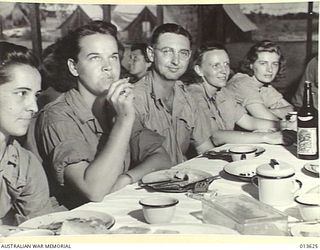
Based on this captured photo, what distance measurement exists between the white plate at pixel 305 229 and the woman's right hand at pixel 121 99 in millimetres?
302

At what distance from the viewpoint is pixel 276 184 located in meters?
0.64

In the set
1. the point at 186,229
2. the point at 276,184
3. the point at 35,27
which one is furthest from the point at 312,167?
the point at 35,27

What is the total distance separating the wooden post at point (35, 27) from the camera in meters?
0.77

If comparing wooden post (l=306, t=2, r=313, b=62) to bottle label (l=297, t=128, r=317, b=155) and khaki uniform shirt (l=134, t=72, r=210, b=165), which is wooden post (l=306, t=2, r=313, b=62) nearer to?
bottle label (l=297, t=128, r=317, b=155)

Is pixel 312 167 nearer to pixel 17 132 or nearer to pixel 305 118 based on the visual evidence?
pixel 305 118

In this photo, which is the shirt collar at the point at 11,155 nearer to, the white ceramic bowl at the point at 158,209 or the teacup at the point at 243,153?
the white ceramic bowl at the point at 158,209

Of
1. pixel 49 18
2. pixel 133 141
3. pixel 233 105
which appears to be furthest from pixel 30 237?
pixel 233 105

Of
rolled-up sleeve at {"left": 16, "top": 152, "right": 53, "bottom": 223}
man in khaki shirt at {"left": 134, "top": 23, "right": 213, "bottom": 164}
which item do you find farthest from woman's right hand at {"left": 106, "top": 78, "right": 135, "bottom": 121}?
rolled-up sleeve at {"left": 16, "top": 152, "right": 53, "bottom": 223}

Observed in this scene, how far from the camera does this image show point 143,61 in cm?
85

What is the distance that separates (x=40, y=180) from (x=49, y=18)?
26cm

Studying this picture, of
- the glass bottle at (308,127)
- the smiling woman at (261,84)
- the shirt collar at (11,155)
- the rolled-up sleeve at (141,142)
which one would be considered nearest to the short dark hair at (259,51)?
the smiling woman at (261,84)

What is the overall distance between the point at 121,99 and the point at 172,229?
9.4 inches

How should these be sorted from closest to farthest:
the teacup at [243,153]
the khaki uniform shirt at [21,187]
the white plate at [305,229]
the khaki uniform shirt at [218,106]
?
the white plate at [305,229] → the khaki uniform shirt at [21,187] → the teacup at [243,153] → the khaki uniform shirt at [218,106]

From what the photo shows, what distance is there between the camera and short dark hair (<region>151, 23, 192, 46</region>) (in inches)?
31.5
